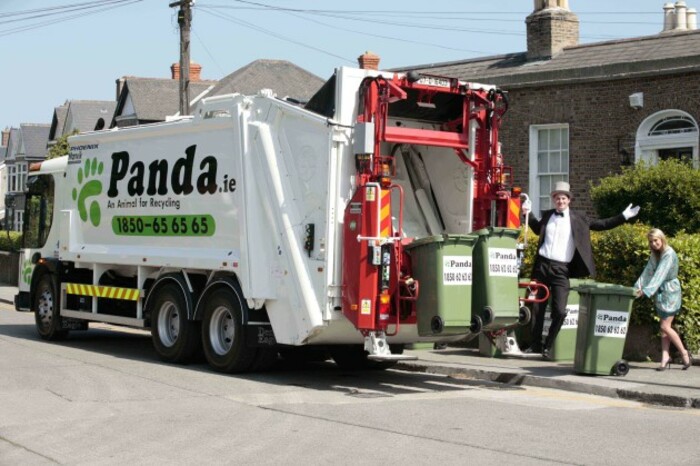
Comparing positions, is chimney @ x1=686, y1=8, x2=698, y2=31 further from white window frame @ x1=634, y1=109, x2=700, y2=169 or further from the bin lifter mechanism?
the bin lifter mechanism

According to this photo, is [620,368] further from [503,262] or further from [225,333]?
[225,333]

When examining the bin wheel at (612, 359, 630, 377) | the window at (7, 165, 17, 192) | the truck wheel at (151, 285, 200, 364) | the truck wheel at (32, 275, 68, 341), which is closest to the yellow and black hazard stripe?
the truck wheel at (32, 275, 68, 341)

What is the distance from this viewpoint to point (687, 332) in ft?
42.6

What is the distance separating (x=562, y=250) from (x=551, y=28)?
36.1 ft

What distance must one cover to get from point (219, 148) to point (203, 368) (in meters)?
2.65

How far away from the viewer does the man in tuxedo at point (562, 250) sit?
40.7ft

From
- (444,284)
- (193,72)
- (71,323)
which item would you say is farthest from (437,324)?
(193,72)

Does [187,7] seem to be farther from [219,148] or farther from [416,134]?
[416,134]

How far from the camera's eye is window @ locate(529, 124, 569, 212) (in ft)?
69.7

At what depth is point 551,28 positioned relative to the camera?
2239cm

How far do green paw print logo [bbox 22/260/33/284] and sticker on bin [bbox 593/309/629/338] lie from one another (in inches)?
359

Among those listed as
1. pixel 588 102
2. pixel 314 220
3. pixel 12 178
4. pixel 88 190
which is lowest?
pixel 314 220

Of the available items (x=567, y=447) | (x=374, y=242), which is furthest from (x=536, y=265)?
(x=567, y=447)

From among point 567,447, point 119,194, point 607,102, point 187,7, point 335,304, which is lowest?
point 567,447
